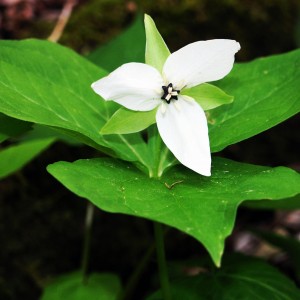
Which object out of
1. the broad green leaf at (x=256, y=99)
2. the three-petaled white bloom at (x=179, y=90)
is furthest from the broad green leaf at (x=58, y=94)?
the broad green leaf at (x=256, y=99)

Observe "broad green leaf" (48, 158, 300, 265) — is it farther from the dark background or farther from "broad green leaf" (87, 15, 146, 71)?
the dark background

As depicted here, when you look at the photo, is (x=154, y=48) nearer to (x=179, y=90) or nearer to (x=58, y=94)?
(x=179, y=90)

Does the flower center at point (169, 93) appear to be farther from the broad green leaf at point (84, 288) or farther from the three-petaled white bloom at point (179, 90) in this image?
the broad green leaf at point (84, 288)

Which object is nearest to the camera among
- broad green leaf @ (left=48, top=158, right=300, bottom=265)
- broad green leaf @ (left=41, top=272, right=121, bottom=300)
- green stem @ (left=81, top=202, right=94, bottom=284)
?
broad green leaf @ (left=48, top=158, right=300, bottom=265)

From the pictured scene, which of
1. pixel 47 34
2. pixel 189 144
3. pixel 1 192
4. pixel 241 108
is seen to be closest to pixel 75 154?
pixel 1 192

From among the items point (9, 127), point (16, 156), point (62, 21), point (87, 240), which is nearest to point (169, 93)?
point (9, 127)

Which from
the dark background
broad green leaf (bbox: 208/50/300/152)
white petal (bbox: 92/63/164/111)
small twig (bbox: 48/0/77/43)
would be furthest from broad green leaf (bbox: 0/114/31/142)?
small twig (bbox: 48/0/77/43)

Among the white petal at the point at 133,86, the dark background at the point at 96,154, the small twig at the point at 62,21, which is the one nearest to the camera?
the white petal at the point at 133,86
